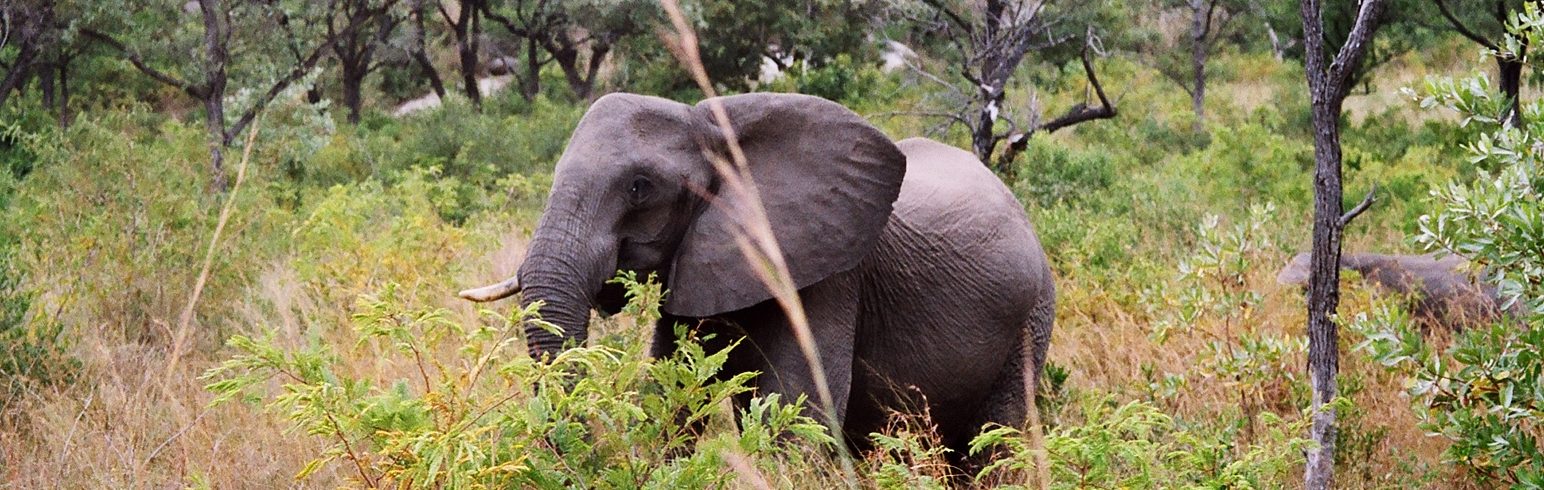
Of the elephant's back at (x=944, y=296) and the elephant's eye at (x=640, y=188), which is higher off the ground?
the elephant's eye at (x=640, y=188)

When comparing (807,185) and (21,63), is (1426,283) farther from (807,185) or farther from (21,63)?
(21,63)

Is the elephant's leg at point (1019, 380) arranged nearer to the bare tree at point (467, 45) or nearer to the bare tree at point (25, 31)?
the bare tree at point (25, 31)

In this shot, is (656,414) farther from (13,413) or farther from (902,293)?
(13,413)

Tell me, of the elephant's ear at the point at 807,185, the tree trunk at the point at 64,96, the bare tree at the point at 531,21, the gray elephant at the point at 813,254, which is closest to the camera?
the gray elephant at the point at 813,254

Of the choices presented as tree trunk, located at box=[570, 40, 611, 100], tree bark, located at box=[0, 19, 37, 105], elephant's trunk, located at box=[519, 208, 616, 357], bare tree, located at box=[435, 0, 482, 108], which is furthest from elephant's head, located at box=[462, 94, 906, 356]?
tree trunk, located at box=[570, 40, 611, 100]

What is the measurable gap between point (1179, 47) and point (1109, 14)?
7.76 metres

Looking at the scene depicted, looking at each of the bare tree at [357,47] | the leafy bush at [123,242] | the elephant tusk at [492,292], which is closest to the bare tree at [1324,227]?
the elephant tusk at [492,292]

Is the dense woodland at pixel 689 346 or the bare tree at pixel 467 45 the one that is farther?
the bare tree at pixel 467 45

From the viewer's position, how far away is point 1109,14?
19.8 meters

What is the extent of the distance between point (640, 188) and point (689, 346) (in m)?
1.12

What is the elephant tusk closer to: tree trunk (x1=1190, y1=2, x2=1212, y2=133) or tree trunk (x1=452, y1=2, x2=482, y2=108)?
tree trunk (x1=1190, y1=2, x2=1212, y2=133)

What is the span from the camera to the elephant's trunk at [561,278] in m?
3.98

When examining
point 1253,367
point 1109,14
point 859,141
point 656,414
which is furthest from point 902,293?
point 1109,14

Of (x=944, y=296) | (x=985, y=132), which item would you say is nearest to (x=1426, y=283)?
(x=944, y=296)
